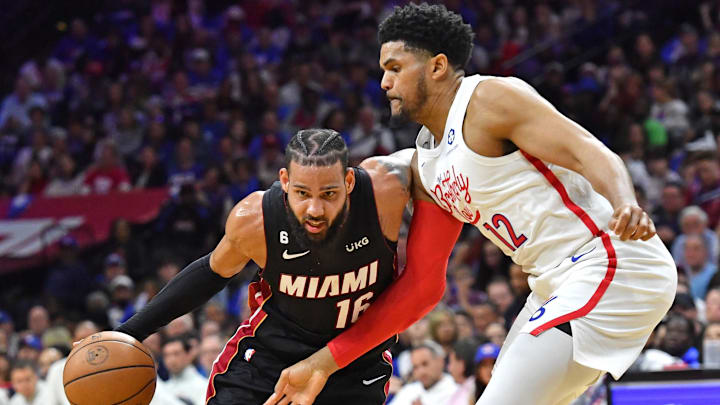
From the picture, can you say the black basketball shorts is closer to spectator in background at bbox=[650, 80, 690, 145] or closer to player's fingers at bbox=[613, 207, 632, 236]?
player's fingers at bbox=[613, 207, 632, 236]

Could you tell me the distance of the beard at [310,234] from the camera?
3.59 meters

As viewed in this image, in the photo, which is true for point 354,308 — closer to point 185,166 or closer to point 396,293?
point 396,293

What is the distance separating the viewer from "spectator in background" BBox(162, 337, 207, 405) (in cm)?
723

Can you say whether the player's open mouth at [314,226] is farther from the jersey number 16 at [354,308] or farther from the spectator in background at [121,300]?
the spectator in background at [121,300]

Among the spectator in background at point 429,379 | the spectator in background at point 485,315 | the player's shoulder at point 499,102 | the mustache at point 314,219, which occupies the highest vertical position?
the player's shoulder at point 499,102

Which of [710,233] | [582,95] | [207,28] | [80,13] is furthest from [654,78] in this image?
[80,13]

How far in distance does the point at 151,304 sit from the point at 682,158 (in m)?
6.29

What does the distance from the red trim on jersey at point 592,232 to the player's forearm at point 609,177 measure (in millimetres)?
137

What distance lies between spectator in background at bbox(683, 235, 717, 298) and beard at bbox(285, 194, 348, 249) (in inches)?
172

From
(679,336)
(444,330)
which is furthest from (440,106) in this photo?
(444,330)

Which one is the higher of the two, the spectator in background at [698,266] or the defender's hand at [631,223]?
the defender's hand at [631,223]

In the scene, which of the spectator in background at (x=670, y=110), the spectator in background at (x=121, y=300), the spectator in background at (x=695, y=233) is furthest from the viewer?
the spectator in background at (x=121, y=300)

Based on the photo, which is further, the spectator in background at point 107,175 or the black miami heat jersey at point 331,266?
the spectator in background at point 107,175

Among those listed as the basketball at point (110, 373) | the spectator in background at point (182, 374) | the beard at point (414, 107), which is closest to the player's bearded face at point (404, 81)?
the beard at point (414, 107)
